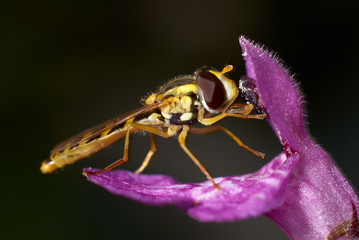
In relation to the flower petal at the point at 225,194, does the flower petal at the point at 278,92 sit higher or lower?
higher

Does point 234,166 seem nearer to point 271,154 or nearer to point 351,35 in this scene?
point 271,154

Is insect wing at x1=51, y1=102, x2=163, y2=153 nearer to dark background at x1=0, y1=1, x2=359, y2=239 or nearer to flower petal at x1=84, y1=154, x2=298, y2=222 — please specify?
flower petal at x1=84, y1=154, x2=298, y2=222

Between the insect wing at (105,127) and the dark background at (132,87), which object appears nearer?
the insect wing at (105,127)

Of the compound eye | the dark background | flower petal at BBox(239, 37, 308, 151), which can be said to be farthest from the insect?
the dark background

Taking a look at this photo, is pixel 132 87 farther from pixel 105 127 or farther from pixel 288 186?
pixel 288 186

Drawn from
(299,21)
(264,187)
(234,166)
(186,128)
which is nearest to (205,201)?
(264,187)

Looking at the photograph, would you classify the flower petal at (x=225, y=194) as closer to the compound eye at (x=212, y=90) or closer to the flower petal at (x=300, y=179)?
the flower petal at (x=300, y=179)

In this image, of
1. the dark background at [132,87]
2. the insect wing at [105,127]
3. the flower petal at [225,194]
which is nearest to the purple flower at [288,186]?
the flower petal at [225,194]
